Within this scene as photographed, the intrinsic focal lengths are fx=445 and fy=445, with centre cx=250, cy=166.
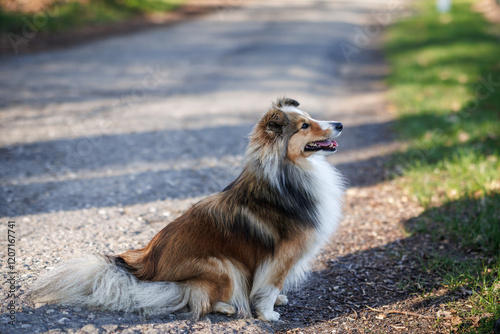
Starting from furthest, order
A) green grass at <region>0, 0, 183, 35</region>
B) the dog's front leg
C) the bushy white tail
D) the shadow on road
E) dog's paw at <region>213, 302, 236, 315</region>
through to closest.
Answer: green grass at <region>0, 0, 183, 35</region>
the shadow on road
the dog's front leg
dog's paw at <region>213, 302, 236, 315</region>
the bushy white tail

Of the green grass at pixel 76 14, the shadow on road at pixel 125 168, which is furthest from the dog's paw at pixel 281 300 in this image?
the green grass at pixel 76 14

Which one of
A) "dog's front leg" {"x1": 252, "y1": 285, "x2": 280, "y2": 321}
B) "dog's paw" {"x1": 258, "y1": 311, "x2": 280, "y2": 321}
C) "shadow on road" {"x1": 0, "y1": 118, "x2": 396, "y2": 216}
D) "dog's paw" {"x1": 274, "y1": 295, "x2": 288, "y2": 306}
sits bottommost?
"dog's paw" {"x1": 274, "y1": 295, "x2": 288, "y2": 306}

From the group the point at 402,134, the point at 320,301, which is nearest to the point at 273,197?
the point at 320,301

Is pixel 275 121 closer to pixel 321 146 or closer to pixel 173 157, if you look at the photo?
pixel 321 146

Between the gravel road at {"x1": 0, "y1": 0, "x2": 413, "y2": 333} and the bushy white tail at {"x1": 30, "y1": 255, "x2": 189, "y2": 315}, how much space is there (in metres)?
0.09

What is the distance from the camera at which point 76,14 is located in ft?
51.0

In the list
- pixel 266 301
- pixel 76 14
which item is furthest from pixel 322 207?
pixel 76 14

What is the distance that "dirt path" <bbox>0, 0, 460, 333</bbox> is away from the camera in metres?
3.73

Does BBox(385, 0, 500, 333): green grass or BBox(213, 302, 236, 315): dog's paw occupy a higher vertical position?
BBox(385, 0, 500, 333): green grass

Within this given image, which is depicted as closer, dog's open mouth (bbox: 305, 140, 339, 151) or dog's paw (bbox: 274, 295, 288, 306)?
dog's open mouth (bbox: 305, 140, 339, 151)

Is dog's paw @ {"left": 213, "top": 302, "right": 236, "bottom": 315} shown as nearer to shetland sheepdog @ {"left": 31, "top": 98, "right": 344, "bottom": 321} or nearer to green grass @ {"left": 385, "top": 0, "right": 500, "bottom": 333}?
shetland sheepdog @ {"left": 31, "top": 98, "right": 344, "bottom": 321}

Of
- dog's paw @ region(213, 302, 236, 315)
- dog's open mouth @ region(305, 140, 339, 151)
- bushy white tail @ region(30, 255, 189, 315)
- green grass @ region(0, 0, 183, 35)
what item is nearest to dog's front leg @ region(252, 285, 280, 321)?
dog's paw @ region(213, 302, 236, 315)

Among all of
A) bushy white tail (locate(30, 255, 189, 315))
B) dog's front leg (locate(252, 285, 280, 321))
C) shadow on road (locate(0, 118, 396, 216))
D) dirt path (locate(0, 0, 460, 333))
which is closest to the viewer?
bushy white tail (locate(30, 255, 189, 315))

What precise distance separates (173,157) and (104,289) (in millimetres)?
3832
